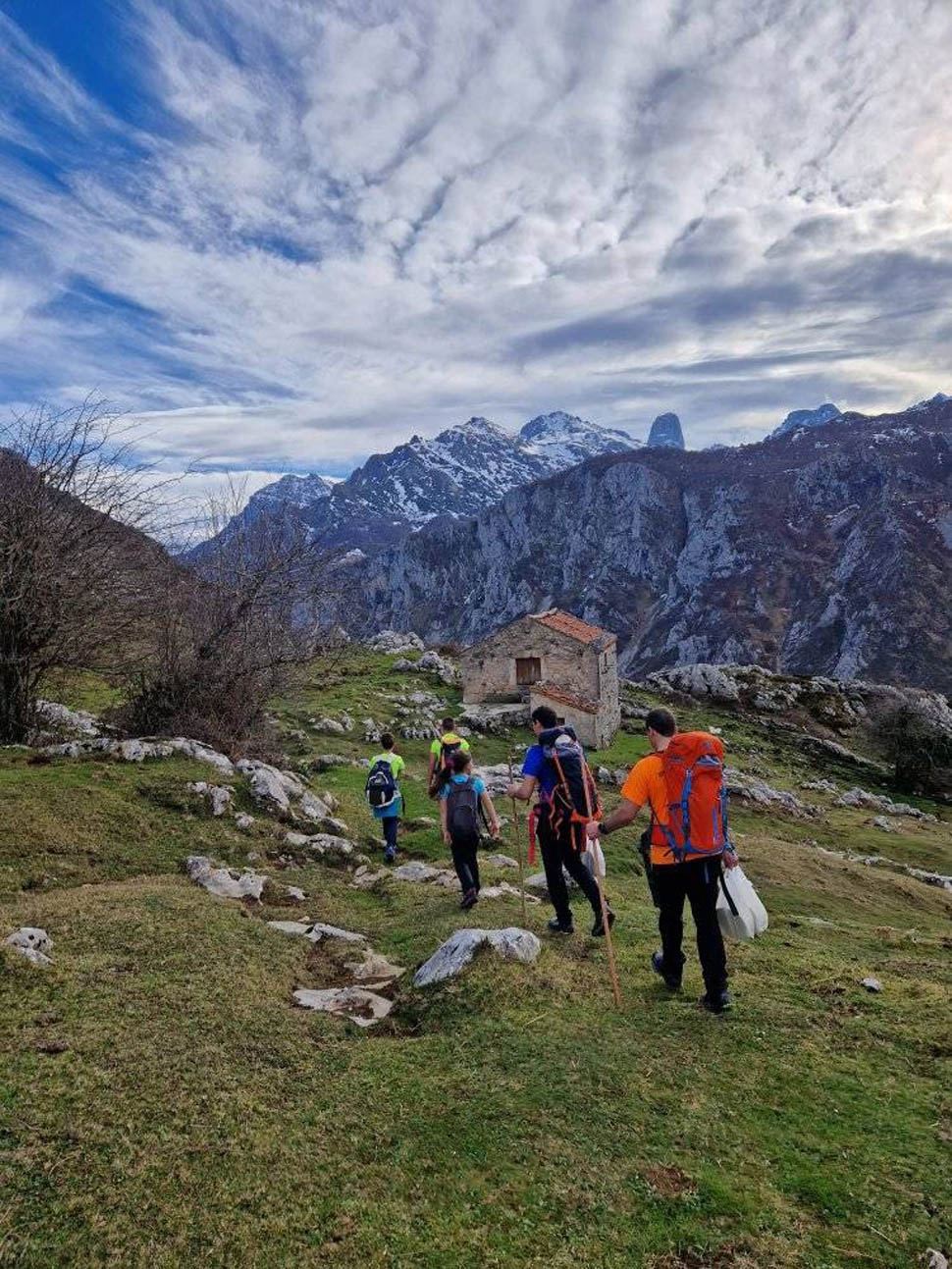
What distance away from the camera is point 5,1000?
592cm

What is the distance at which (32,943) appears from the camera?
6.87m

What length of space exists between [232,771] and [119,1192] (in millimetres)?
11072

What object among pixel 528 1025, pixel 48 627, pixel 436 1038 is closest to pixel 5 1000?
pixel 436 1038

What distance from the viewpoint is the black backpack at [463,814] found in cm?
1028

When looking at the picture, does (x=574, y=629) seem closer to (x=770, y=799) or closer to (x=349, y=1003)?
(x=770, y=799)

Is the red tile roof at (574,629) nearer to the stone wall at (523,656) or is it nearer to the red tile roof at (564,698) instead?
the stone wall at (523,656)

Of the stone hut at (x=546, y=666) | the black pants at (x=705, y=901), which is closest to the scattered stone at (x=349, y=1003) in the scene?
the black pants at (x=705, y=901)

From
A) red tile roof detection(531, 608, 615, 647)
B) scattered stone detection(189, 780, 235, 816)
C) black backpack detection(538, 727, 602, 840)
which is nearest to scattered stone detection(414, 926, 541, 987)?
black backpack detection(538, 727, 602, 840)

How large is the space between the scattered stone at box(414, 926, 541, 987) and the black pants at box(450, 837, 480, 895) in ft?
6.88

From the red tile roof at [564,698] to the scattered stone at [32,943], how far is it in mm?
29988

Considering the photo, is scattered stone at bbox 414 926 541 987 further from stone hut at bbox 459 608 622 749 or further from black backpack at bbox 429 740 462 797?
stone hut at bbox 459 608 622 749

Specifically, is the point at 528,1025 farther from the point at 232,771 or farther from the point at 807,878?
the point at 807,878

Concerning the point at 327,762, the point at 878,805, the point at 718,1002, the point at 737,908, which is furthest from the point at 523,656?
the point at 718,1002

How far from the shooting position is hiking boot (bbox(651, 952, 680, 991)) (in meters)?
7.64
